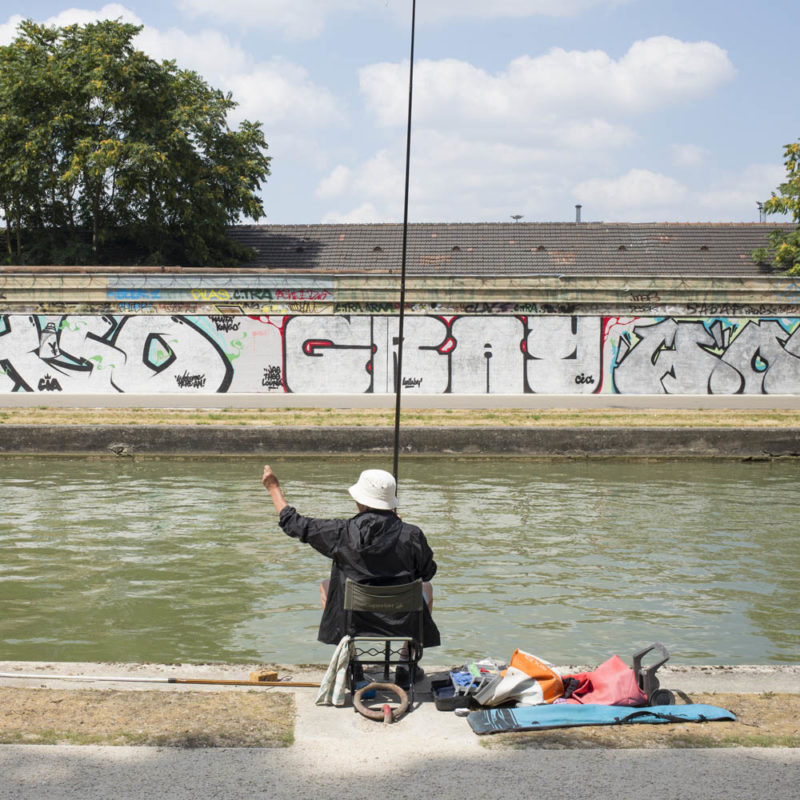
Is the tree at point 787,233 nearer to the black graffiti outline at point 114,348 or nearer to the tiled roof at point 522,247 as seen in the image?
the tiled roof at point 522,247

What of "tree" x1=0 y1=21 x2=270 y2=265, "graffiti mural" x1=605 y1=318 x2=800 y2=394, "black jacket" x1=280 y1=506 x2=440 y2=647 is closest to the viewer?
"black jacket" x1=280 y1=506 x2=440 y2=647

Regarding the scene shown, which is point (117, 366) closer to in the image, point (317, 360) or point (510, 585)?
Result: point (317, 360)

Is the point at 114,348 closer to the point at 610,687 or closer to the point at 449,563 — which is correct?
the point at 449,563

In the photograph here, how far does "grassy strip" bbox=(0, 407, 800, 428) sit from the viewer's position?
19922mm

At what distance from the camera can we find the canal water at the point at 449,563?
26.1 feet

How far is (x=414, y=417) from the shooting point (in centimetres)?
2103

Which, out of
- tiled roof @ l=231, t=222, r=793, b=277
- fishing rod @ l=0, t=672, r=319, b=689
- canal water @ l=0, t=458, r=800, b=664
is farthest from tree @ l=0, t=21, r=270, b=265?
fishing rod @ l=0, t=672, r=319, b=689

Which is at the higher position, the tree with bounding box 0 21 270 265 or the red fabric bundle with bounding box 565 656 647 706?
the tree with bounding box 0 21 270 265

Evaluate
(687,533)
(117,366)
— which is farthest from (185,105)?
(687,533)

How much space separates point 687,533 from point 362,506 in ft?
24.4

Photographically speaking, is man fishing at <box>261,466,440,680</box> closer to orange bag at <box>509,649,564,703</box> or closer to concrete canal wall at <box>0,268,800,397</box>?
orange bag at <box>509,649,564,703</box>

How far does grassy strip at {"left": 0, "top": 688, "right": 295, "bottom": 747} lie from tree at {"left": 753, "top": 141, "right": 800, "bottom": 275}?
2917 centimetres

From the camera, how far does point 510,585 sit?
9.60 m

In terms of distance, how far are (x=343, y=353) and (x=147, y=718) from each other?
72.2 ft
